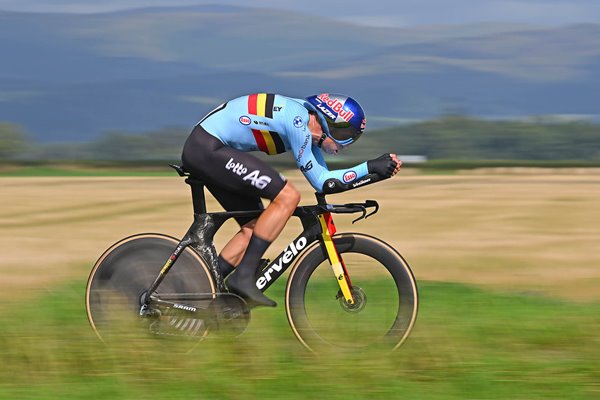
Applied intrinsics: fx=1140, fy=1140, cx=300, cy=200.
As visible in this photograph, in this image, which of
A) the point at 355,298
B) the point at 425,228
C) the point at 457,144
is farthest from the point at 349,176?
the point at 457,144

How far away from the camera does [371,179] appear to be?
19.0 feet

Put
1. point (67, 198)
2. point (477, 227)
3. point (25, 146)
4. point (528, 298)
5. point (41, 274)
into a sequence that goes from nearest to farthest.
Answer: point (528, 298)
point (41, 274)
point (477, 227)
point (67, 198)
point (25, 146)

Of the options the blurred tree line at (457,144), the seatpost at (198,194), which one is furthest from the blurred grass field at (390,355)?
the blurred tree line at (457,144)

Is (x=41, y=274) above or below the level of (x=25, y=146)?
above

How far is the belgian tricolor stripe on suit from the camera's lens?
5820 mm

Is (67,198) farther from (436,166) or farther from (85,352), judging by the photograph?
(436,166)

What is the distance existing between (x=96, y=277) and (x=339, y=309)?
4.36 feet

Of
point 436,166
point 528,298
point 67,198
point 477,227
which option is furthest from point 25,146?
point 528,298

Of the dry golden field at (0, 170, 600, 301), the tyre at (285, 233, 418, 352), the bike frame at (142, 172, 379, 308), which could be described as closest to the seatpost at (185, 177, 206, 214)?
the bike frame at (142, 172, 379, 308)

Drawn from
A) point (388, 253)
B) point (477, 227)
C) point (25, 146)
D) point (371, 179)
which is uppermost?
point (371, 179)

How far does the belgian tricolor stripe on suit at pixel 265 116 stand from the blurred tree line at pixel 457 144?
112m

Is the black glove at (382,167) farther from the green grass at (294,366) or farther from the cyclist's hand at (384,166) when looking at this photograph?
the green grass at (294,366)

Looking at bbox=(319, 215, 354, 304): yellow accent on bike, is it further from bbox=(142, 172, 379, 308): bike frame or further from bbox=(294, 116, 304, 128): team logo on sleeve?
bbox=(294, 116, 304, 128): team logo on sleeve

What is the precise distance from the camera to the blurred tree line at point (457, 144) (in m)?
122
